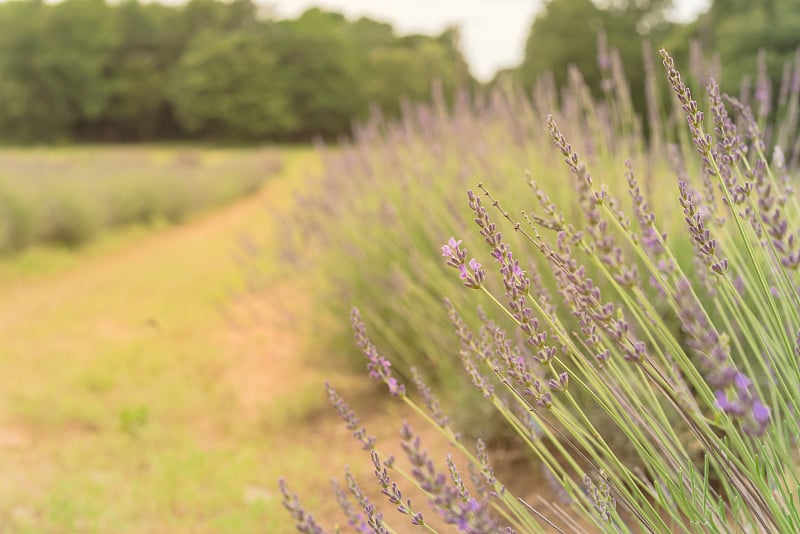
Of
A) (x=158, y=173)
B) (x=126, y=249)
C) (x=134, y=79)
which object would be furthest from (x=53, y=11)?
(x=126, y=249)

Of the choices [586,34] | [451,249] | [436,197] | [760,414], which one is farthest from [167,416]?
[586,34]

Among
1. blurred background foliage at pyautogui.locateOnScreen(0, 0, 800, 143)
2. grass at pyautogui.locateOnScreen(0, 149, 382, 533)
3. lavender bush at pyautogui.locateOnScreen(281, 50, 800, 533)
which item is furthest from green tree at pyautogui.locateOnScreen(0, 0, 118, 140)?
lavender bush at pyautogui.locateOnScreen(281, 50, 800, 533)

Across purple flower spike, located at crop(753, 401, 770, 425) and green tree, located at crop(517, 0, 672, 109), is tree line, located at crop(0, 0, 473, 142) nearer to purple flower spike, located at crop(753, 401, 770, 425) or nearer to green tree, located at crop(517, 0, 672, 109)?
green tree, located at crop(517, 0, 672, 109)

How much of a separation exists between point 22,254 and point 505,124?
742 cm

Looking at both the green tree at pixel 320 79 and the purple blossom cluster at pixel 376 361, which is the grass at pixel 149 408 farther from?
the green tree at pixel 320 79

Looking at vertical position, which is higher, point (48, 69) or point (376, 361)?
point (48, 69)

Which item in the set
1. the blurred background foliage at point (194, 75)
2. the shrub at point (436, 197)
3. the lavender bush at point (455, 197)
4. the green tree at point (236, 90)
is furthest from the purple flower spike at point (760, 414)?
the green tree at point (236, 90)

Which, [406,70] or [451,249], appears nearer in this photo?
[451,249]

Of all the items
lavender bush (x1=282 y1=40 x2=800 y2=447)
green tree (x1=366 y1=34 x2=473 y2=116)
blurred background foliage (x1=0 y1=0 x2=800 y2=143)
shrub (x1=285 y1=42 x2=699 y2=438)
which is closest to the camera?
lavender bush (x1=282 y1=40 x2=800 y2=447)

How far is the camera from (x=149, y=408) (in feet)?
13.5

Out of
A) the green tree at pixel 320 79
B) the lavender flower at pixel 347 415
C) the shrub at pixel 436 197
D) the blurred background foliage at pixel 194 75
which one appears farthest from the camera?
the green tree at pixel 320 79

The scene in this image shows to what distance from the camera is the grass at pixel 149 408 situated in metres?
2.91

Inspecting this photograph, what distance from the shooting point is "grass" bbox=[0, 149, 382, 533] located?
2.91 metres

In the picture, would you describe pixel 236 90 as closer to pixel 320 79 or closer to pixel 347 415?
pixel 320 79
